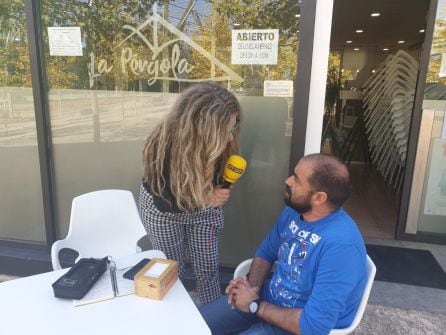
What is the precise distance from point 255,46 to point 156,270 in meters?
1.58

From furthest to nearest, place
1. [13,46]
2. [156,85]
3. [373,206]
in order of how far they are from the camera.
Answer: [373,206], [13,46], [156,85]

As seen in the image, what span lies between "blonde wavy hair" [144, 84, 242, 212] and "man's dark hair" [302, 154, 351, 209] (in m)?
0.43

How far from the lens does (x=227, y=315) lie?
5.13ft

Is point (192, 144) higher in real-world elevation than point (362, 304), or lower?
higher

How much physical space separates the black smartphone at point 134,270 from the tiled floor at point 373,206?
2.63m

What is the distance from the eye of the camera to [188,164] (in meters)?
1.52

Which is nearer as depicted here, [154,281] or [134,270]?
[154,281]

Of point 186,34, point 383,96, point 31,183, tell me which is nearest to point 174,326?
point 186,34

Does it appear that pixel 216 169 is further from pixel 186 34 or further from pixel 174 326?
pixel 186 34

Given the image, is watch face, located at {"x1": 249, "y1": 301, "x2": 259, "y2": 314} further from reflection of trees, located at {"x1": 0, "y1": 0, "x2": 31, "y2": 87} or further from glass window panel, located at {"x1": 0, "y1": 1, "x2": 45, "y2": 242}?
reflection of trees, located at {"x1": 0, "y1": 0, "x2": 31, "y2": 87}

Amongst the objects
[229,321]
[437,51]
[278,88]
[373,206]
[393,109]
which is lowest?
[373,206]

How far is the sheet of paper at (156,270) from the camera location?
130 cm

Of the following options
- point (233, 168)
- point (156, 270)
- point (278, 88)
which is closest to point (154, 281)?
point (156, 270)

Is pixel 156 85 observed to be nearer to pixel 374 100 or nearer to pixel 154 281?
pixel 154 281
